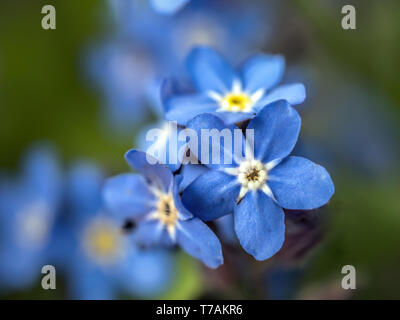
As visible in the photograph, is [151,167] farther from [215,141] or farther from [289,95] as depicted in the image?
[289,95]

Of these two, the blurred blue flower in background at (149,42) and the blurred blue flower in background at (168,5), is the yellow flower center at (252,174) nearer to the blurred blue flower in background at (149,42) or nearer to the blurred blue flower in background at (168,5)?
the blurred blue flower in background at (168,5)

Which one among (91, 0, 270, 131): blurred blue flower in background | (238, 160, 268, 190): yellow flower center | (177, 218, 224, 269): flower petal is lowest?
(177, 218, 224, 269): flower petal

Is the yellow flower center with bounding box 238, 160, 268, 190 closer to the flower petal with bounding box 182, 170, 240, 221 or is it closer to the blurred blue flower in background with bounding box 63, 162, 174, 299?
the flower petal with bounding box 182, 170, 240, 221

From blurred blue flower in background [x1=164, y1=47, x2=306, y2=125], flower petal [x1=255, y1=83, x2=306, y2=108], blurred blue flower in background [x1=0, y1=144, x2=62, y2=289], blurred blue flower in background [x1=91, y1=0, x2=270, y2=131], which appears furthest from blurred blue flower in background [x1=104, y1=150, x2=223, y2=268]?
blurred blue flower in background [x1=91, y1=0, x2=270, y2=131]

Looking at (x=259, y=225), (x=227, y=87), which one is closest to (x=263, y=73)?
(x=227, y=87)

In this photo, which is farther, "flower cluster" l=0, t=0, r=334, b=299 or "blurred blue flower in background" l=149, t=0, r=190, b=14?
"blurred blue flower in background" l=149, t=0, r=190, b=14

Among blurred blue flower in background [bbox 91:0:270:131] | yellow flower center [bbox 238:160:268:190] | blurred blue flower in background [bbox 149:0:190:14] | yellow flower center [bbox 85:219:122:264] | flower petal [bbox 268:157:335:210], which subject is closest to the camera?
flower petal [bbox 268:157:335:210]

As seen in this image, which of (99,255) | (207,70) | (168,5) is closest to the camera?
(207,70)
